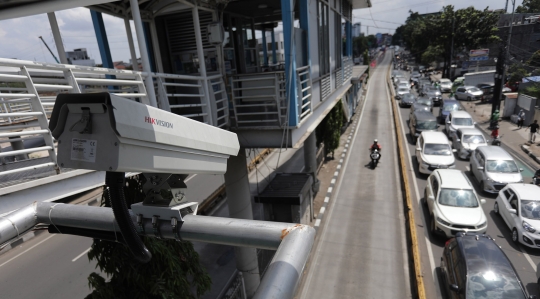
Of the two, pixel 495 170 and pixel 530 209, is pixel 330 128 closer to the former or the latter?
pixel 495 170

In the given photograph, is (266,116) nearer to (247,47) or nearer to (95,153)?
(247,47)

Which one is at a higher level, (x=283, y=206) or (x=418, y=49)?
(x=418, y=49)

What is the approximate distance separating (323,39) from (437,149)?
9.15 metres

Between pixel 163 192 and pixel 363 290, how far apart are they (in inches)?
307

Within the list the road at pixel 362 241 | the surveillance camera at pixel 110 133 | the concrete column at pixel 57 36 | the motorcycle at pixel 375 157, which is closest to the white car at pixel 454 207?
the road at pixel 362 241

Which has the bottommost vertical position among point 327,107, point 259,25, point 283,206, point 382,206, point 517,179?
point 382,206

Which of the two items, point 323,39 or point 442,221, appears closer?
point 442,221

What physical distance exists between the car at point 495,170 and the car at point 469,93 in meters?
22.4

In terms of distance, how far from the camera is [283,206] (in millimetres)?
9719

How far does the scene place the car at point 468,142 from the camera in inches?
642

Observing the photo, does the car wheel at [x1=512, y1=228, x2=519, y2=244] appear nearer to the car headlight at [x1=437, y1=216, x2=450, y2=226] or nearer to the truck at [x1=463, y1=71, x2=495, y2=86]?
the car headlight at [x1=437, y1=216, x2=450, y2=226]

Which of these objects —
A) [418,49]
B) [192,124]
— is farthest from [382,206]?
[418,49]

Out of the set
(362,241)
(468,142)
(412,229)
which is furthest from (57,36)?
(468,142)

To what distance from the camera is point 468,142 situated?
16547mm
